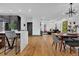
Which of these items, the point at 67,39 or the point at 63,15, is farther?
the point at 63,15

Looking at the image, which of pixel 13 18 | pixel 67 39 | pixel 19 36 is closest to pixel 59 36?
pixel 67 39

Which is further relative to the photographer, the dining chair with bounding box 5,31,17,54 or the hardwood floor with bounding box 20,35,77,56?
the dining chair with bounding box 5,31,17,54

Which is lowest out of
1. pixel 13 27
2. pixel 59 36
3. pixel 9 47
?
pixel 9 47

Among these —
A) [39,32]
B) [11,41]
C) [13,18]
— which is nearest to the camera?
[11,41]

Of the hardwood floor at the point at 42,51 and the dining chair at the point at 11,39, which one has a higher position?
the dining chair at the point at 11,39

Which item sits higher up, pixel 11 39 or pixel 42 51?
pixel 11 39

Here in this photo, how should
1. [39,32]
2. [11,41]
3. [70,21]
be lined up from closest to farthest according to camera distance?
[11,41] → [70,21] → [39,32]

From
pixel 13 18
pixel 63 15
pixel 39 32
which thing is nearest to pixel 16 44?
pixel 13 18

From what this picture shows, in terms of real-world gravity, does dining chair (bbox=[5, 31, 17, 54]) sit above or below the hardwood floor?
above

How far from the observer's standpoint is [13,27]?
5.39 meters

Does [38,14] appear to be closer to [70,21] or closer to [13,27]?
[70,21]

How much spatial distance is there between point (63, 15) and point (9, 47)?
15.5 ft

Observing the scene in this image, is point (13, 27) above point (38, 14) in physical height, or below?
below

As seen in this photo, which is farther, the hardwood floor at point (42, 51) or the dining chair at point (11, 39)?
the dining chair at point (11, 39)
